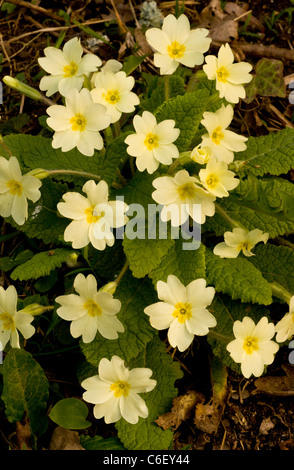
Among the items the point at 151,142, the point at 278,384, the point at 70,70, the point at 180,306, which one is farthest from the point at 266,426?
the point at 70,70

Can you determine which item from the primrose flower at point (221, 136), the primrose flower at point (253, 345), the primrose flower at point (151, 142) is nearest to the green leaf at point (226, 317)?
the primrose flower at point (253, 345)

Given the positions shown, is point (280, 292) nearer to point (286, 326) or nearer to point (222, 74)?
point (286, 326)

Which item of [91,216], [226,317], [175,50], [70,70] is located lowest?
[226,317]

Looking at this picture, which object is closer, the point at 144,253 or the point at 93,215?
the point at 93,215

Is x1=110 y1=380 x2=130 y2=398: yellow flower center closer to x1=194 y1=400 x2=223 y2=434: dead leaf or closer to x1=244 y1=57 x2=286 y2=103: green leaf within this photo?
x1=194 y1=400 x2=223 y2=434: dead leaf

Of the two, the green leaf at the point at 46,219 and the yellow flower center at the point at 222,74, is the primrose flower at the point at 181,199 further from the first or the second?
the green leaf at the point at 46,219
